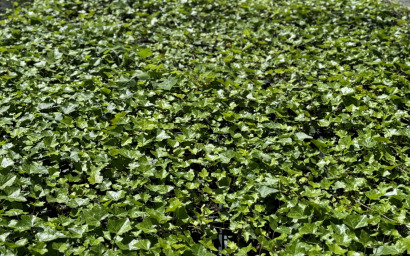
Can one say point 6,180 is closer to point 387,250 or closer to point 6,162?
point 6,162

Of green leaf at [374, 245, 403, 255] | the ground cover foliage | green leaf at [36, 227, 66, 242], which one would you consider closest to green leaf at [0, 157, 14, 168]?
→ the ground cover foliage

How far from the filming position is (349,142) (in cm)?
237

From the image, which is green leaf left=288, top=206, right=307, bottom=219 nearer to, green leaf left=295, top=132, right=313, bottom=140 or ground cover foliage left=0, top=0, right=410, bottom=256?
ground cover foliage left=0, top=0, right=410, bottom=256

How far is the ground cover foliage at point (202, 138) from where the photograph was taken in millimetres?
1816

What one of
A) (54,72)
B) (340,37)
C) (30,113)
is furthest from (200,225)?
(340,37)

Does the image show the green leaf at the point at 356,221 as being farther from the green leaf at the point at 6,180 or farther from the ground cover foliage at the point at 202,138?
the green leaf at the point at 6,180

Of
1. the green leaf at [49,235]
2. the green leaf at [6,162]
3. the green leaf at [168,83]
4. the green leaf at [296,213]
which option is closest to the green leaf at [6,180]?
the green leaf at [6,162]

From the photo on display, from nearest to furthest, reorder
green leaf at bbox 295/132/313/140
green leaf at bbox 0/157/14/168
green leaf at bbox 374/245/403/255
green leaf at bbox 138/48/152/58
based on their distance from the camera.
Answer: green leaf at bbox 374/245/403/255, green leaf at bbox 0/157/14/168, green leaf at bbox 295/132/313/140, green leaf at bbox 138/48/152/58

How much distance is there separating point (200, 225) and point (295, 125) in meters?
1.10

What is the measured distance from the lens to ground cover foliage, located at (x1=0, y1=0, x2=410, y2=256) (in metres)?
1.82

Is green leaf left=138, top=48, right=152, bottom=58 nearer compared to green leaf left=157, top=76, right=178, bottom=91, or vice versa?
green leaf left=157, top=76, right=178, bottom=91

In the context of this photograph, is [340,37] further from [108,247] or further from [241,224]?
[108,247]

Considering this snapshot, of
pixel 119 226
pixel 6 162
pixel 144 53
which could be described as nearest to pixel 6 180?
pixel 6 162

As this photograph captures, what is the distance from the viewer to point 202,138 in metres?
2.47
